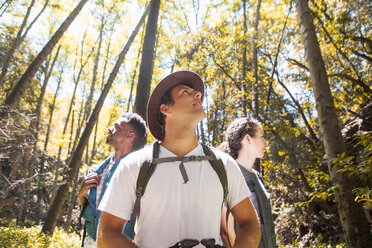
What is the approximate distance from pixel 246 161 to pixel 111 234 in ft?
6.30

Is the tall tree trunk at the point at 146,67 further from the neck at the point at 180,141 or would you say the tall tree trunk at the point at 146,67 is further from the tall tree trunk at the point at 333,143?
the tall tree trunk at the point at 333,143

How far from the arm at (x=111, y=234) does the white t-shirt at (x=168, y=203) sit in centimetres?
4

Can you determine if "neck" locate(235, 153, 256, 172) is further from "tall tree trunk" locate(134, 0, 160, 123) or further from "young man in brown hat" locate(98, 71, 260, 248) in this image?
"tall tree trunk" locate(134, 0, 160, 123)

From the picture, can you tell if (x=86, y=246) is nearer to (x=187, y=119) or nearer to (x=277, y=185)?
(x=187, y=119)

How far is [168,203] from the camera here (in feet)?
4.42

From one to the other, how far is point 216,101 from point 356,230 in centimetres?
1145

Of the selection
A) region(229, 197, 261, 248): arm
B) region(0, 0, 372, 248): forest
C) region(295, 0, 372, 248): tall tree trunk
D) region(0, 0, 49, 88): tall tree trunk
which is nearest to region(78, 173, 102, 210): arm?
region(0, 0, 372, 248): forest

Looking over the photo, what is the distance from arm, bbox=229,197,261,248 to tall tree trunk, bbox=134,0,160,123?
109 inches

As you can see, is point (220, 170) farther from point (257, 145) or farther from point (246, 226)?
point (257, 145)

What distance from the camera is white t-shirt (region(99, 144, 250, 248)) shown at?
1318 mm

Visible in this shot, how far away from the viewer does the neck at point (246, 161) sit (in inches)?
111

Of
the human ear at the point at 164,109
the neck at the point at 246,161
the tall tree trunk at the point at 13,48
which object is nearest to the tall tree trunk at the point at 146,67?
the neck at the point at 246,161

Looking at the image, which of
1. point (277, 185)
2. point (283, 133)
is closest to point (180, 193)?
point (283, 133)

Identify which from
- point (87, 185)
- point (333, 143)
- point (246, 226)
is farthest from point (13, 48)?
point (246, 226)
